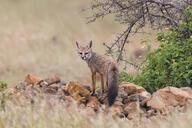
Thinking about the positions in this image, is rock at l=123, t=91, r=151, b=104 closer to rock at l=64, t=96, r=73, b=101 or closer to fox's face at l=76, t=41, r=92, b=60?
rock at l=64, t=96, r=73, b=101

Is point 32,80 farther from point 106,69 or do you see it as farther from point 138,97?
point 138,97

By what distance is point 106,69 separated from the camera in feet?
27.5

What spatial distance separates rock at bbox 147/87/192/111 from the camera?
7574 millimetres

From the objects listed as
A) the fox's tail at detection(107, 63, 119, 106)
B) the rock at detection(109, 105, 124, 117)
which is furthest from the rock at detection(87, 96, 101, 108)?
the fox's tail at detection(107, 63, 119, 106)

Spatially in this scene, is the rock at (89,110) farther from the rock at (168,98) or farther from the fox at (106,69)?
the rock at (168,98)

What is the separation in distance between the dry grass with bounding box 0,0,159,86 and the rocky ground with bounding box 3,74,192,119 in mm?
4300

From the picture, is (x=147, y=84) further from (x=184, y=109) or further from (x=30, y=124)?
(x=30, y=124)

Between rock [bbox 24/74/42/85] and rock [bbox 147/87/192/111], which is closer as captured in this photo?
rock [bbox 147/87/192/111]

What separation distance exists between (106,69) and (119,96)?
572 millimetres

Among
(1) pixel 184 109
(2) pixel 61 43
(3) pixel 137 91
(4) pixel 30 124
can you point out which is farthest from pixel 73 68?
(4) pixel 30 124

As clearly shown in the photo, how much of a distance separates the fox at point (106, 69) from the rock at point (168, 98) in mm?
704

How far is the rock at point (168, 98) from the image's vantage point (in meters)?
7.57

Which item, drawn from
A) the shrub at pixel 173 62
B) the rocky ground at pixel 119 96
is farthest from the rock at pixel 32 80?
the shrub at pixel 173 62

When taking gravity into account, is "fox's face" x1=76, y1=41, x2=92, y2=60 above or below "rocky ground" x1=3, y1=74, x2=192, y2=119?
above
